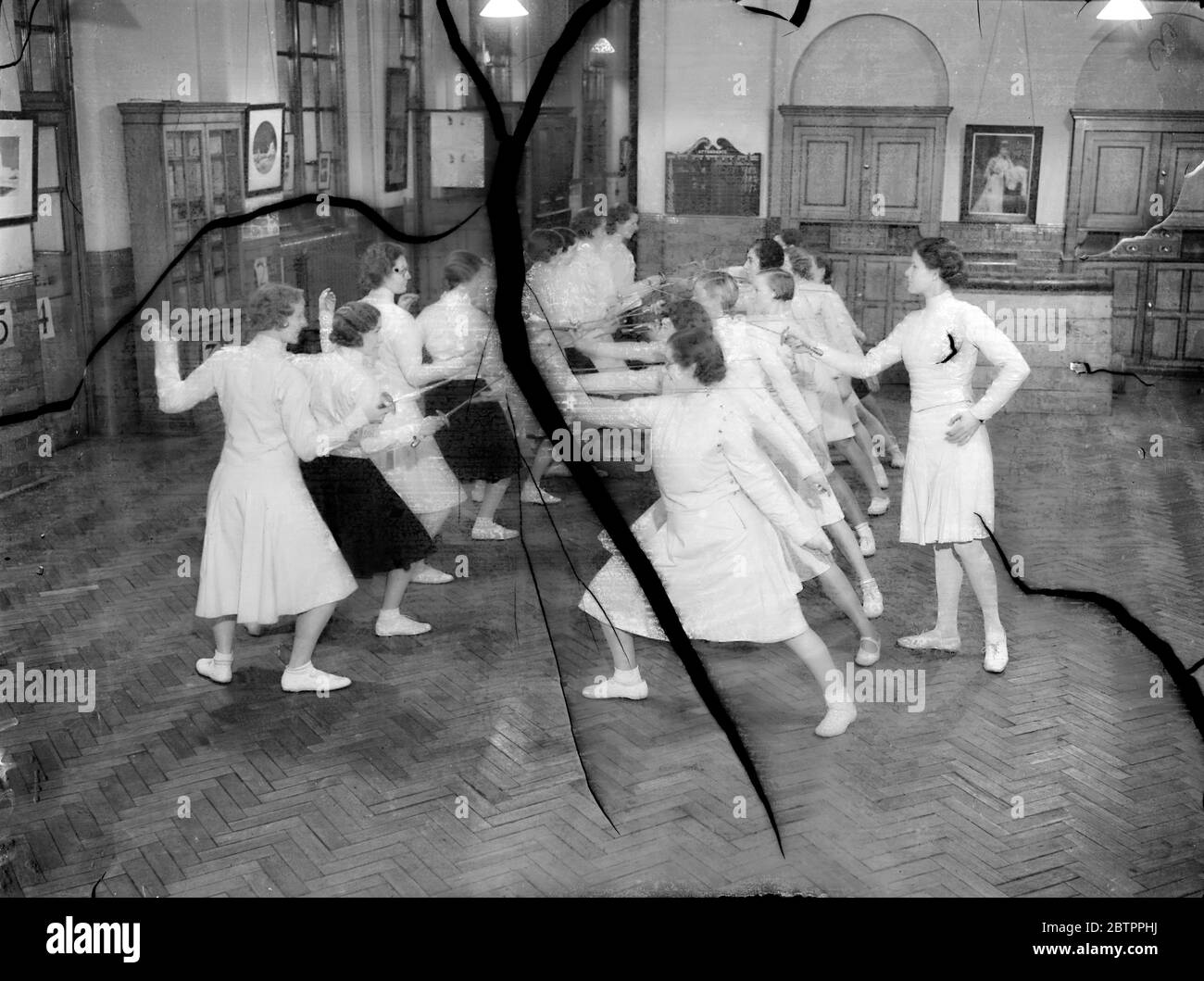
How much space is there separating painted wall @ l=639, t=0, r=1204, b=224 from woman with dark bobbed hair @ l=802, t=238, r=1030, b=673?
0.24 metres

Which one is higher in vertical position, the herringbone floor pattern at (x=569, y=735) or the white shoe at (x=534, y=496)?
the white shoe at (x=534, y=496)

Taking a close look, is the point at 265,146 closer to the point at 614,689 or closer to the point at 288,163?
the point at 288,163

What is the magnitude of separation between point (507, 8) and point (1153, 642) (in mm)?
2165

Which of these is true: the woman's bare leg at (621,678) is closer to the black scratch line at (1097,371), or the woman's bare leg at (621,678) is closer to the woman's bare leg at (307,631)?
the woman's bare leg at (307,631)

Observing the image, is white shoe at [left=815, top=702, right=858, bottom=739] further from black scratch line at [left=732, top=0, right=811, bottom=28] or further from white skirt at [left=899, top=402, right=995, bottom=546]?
black scratch line at [left=732, top=0, right=811, bottom=28]

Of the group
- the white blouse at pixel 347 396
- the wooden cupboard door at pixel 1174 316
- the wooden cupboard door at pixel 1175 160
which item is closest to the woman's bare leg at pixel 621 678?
the white blouse at pixel 347 396

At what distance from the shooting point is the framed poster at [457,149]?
125 inches

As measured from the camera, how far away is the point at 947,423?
3715 mm

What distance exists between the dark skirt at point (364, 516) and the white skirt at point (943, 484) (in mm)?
1274

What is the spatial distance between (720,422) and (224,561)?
1385mm

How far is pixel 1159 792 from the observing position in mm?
3369

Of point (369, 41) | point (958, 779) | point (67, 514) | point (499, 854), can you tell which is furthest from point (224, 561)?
point (958, 779)

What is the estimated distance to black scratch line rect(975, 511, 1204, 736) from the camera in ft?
11.6

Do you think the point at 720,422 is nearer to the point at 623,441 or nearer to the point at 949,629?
the point at 623,441
